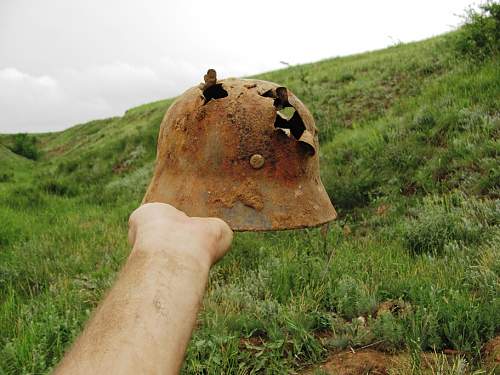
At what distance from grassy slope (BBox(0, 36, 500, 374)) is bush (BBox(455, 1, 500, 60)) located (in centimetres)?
30

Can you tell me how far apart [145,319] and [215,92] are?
1305 mm

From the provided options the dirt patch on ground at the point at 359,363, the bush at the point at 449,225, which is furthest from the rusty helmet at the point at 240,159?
the bush at the point at 449,225

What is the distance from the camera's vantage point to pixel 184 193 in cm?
207

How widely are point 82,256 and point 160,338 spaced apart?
417 centimetres

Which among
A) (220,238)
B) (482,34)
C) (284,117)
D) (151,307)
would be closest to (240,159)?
(284,117)

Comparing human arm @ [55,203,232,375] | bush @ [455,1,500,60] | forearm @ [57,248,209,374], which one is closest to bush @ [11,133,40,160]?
bush @ [455,1,500,60]

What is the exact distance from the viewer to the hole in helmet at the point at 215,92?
218 cm

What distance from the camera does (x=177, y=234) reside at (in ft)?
5.02

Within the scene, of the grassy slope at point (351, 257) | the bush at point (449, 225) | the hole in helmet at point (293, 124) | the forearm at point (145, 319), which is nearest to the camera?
the forearm at point (145, 319)

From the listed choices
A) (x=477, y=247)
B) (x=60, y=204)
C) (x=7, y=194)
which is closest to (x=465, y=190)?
(x=477, y=247)

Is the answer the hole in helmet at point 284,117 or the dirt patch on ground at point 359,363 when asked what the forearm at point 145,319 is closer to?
the hole in helmet at point 284,117

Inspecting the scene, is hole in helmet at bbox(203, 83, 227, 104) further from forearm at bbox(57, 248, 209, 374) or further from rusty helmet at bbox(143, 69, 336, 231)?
forearm at bbox(57, 248, 209, 374)

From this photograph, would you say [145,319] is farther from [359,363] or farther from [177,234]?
[359,363]

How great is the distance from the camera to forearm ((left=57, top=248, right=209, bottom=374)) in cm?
111
